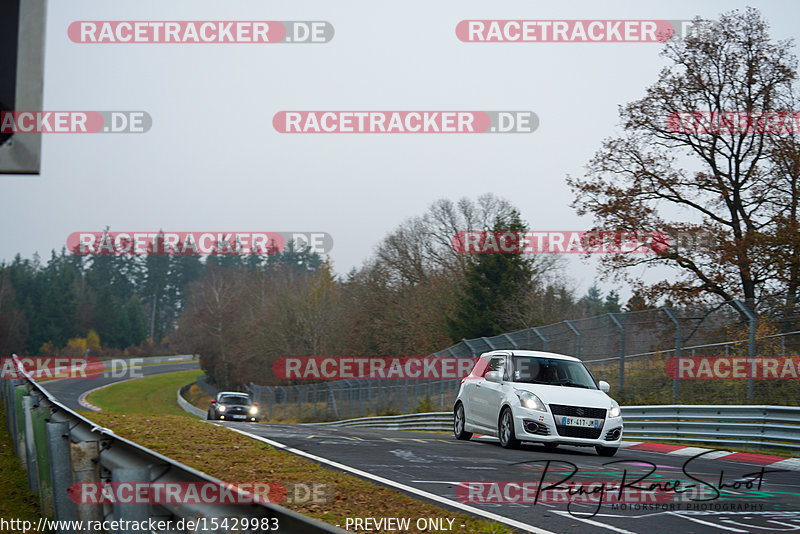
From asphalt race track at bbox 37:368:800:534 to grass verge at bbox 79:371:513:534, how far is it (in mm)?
255

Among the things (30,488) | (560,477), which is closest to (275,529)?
(30,488)

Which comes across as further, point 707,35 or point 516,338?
point 707,35

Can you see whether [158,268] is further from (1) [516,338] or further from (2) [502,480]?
(2) [502,480]

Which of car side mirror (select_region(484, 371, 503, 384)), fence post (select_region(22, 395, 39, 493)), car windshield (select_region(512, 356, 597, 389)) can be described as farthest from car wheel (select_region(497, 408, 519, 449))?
fence post (select_region(22, 395, 39, 493))

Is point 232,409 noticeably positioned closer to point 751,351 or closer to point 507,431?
point 507,431

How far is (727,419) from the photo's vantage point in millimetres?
16188

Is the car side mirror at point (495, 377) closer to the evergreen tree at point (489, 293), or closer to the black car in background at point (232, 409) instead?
the black car in background at point (232, 409)

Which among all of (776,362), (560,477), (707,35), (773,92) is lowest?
(560,477)

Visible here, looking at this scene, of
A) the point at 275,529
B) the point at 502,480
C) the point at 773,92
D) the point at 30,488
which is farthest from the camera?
the point at 773,92

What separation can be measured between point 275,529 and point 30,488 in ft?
17.4

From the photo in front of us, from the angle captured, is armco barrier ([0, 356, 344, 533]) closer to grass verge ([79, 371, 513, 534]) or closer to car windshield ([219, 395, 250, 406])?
grass verge ([79, 371, 513, 534])

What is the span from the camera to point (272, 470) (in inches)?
361

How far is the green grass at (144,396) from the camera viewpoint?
5819 cm

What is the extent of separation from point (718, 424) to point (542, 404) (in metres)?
5.00
